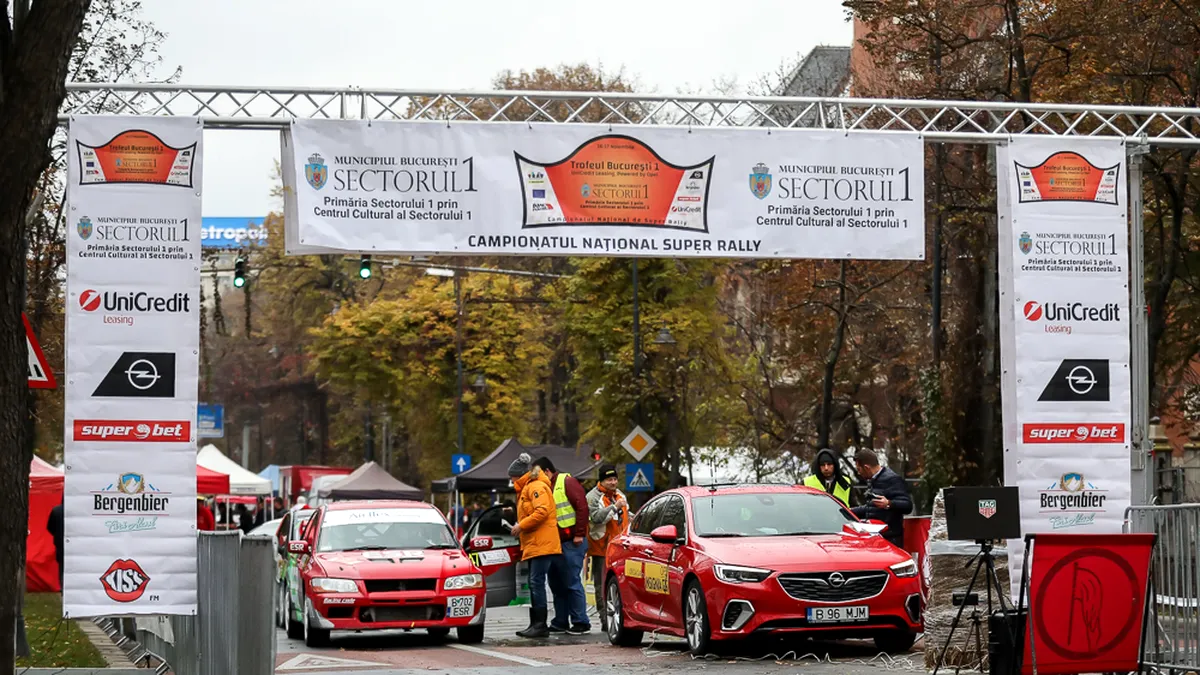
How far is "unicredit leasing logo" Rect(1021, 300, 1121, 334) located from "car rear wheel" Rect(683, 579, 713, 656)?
12.4 ft

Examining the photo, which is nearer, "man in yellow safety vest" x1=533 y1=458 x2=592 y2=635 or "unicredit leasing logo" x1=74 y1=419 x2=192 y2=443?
"unicredit leasing logo" x1=74 y1=419 x2=192 y2=443

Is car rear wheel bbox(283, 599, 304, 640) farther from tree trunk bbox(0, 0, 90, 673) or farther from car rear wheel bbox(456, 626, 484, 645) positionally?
tree trunk bbox(0, 0, 90, 673)

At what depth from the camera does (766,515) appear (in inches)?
626

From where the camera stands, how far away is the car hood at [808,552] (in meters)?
14.6

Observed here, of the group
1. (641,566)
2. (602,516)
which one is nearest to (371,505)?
(602,516)

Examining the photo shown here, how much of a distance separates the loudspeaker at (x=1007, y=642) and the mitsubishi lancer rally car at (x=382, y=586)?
304 inches

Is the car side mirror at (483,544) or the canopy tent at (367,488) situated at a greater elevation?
the car side mirror at (483,544)

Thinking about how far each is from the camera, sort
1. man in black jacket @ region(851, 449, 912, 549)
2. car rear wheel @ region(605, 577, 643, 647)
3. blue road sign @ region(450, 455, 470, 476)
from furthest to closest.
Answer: blue road sign @ region(450, 455, 470, 476) < car rear wheel @ region(605, 577, 643, 647) < man in black jacket @ region(851, 449, 912, 549)

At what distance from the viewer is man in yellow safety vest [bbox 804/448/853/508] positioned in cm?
1762

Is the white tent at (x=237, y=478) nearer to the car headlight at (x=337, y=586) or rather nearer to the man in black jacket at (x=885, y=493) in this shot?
the car headlight at (x=337, y=586)

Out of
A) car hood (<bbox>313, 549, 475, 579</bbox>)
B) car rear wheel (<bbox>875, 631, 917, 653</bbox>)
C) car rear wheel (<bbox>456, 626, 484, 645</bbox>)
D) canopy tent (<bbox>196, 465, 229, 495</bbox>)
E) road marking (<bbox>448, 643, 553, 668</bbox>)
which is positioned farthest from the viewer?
canopy tent (<bbox>196, 465, 229, 495</bbox>)

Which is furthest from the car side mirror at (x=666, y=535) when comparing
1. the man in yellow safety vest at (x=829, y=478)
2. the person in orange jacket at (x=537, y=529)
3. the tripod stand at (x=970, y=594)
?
the tripod stand at (x=970, y=594)

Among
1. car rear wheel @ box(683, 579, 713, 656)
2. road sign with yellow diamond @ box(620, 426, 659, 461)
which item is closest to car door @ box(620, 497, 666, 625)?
car rear wheel @ box(683, 579, 713, 656)

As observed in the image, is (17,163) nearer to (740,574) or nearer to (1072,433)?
(740,574)
